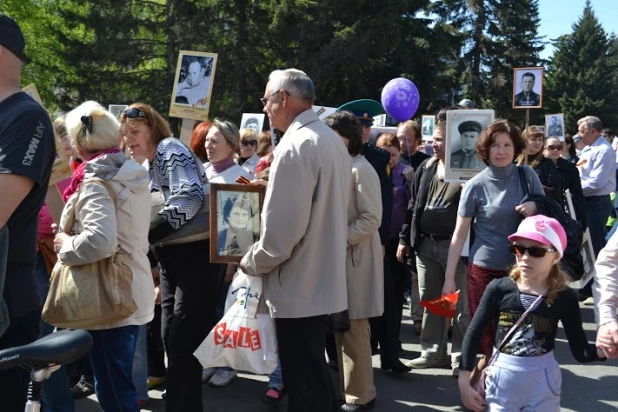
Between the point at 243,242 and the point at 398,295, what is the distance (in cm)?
318

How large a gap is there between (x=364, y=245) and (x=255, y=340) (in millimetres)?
1442

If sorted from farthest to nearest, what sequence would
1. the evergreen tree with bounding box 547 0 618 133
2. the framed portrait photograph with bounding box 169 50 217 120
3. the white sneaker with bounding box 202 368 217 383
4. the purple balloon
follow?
the evergreen tree with bounding box 547 0 618 133 → the purple balloon → the framed portrait photograph with bounding box 169 50 217 120 → the white sneaker with bounding box 202 368 217 383

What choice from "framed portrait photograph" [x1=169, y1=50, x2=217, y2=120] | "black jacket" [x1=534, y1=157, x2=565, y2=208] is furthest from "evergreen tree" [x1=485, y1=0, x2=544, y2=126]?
"framed portrait photograph" [x1=169, y1=50, x2=217, y2=120]

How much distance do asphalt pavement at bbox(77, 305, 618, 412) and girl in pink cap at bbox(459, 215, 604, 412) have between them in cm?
158

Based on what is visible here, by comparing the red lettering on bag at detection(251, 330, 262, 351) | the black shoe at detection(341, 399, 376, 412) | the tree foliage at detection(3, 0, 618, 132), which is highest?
the tree foliage at detection(3, 0, 618, 132)

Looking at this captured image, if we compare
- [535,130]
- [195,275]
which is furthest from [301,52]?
[195,275]

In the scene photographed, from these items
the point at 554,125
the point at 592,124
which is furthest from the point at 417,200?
the point at 554,125

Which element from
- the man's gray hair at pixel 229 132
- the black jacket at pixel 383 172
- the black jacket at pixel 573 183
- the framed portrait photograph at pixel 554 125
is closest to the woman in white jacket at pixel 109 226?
the man's gray hair at pixel 229 132

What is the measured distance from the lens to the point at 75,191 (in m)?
3.68

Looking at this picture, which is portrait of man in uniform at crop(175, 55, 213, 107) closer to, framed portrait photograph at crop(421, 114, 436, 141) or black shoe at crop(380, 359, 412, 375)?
black shoe at crop(380, 359, 412, 375)

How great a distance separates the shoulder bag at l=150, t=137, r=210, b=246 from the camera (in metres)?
3.91

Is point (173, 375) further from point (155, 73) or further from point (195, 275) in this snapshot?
point (155, 73)

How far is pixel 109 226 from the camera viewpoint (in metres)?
3.38

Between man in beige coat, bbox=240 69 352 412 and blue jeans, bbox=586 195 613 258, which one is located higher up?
blue jeans, bbox=586 195 613 258
